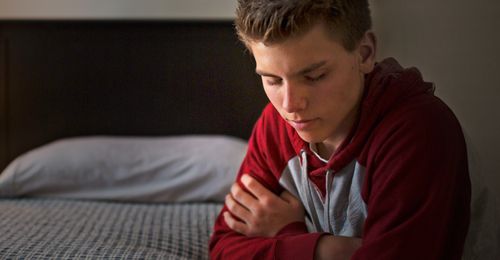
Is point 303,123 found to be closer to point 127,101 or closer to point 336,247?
point 336,247

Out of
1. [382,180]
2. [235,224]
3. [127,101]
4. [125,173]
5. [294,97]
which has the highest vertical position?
[294,97]

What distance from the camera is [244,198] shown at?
119 centimetres

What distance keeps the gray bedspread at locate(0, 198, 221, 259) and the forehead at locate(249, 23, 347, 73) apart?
51 cm

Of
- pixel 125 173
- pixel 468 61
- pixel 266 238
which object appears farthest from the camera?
pixel 125 173

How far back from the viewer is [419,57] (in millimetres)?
1433

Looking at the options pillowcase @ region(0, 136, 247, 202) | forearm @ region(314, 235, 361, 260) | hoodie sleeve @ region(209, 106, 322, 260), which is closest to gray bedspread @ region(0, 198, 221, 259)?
pillowcase @ region(0, 136, 247, 202)

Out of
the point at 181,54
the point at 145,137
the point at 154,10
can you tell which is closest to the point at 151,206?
the point at 145,137

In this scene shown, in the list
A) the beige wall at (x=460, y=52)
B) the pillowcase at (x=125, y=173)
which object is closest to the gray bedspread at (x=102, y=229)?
the pillowcase at (x=125, y=173)

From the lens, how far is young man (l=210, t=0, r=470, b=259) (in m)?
0.85

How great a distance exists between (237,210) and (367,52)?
16.9 inches

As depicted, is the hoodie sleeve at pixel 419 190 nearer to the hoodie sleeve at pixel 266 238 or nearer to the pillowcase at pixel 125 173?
the hoodie sleeve at pixel 266 238

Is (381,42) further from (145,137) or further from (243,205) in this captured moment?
(145,137)

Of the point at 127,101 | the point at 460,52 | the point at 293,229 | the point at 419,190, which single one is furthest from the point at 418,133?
the point at 127,101

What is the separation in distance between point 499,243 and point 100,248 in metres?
0.78
